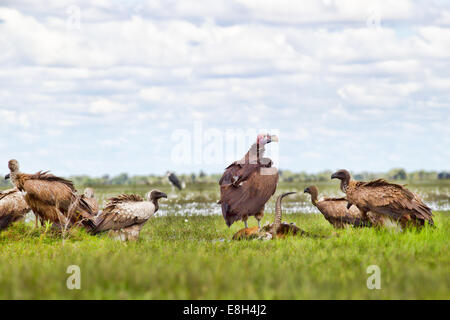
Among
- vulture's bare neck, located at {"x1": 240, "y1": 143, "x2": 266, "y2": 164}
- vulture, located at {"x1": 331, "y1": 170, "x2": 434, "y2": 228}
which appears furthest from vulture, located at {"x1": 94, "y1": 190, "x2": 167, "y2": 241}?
vulture, located at {"x1": 331, "y1": 170, "x2": 434, "y2": 228}

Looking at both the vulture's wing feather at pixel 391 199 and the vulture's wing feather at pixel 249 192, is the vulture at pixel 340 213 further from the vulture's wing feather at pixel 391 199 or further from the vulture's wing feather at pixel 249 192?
the vulture's wing feather at pixel 249 192

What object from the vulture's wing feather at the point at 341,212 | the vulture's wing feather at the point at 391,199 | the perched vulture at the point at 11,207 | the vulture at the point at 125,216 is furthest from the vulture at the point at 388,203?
the perched vulture at the point at 11,207

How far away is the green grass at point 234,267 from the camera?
20.4 ft

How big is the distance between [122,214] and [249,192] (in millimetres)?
2727

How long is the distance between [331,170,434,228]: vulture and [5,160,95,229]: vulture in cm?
597

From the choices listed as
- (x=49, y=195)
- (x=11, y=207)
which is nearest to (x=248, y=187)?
(x=49, y=195)

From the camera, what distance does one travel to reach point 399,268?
749 cm

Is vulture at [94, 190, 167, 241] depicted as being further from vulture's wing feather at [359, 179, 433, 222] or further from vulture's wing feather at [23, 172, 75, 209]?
vulture's wing feather at [359, 179, 433, 222]

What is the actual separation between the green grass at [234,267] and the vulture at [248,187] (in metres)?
1.17

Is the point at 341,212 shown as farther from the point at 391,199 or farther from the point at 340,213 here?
the point at 391,199

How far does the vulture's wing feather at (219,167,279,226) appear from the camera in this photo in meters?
11.4
